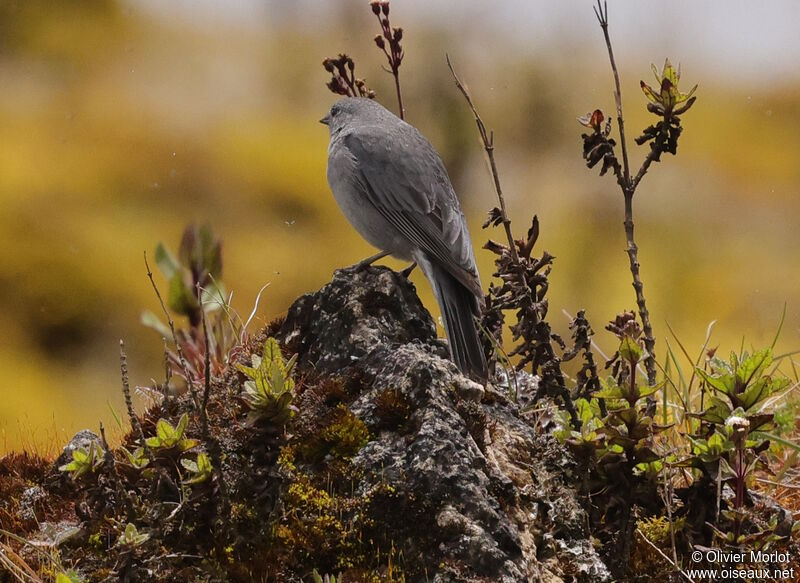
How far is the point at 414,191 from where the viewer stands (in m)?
3.74

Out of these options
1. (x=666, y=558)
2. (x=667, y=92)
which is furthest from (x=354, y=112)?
(x=666, y=558)

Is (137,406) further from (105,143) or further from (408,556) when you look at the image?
(105,143)

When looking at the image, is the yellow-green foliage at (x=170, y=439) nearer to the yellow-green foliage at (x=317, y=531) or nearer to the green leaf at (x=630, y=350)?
the yellow-green foliage at (x=317, y=531)

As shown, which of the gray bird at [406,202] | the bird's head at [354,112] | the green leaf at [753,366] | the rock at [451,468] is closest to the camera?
the rock at [451,468]

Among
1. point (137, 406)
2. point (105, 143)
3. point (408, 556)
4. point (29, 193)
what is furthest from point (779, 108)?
point (408, 556)

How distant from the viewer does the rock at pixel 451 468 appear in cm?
210

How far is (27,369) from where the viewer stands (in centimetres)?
652

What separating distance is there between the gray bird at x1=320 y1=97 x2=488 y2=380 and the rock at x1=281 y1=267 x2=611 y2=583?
48 centimetres

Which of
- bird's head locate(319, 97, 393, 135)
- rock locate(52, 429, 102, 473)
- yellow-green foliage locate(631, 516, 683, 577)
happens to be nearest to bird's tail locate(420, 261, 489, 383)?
yellow-green foliage locate(631, 516, 683, 577)

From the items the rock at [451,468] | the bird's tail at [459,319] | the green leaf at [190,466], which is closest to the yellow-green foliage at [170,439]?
the green leaf at [190,466]

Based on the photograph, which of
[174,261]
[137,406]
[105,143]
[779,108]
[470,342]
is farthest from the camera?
[779,108]

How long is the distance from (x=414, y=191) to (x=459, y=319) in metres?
0.83

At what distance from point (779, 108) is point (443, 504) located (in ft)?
30.9

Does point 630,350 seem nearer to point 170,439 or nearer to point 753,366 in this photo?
point 753,366
